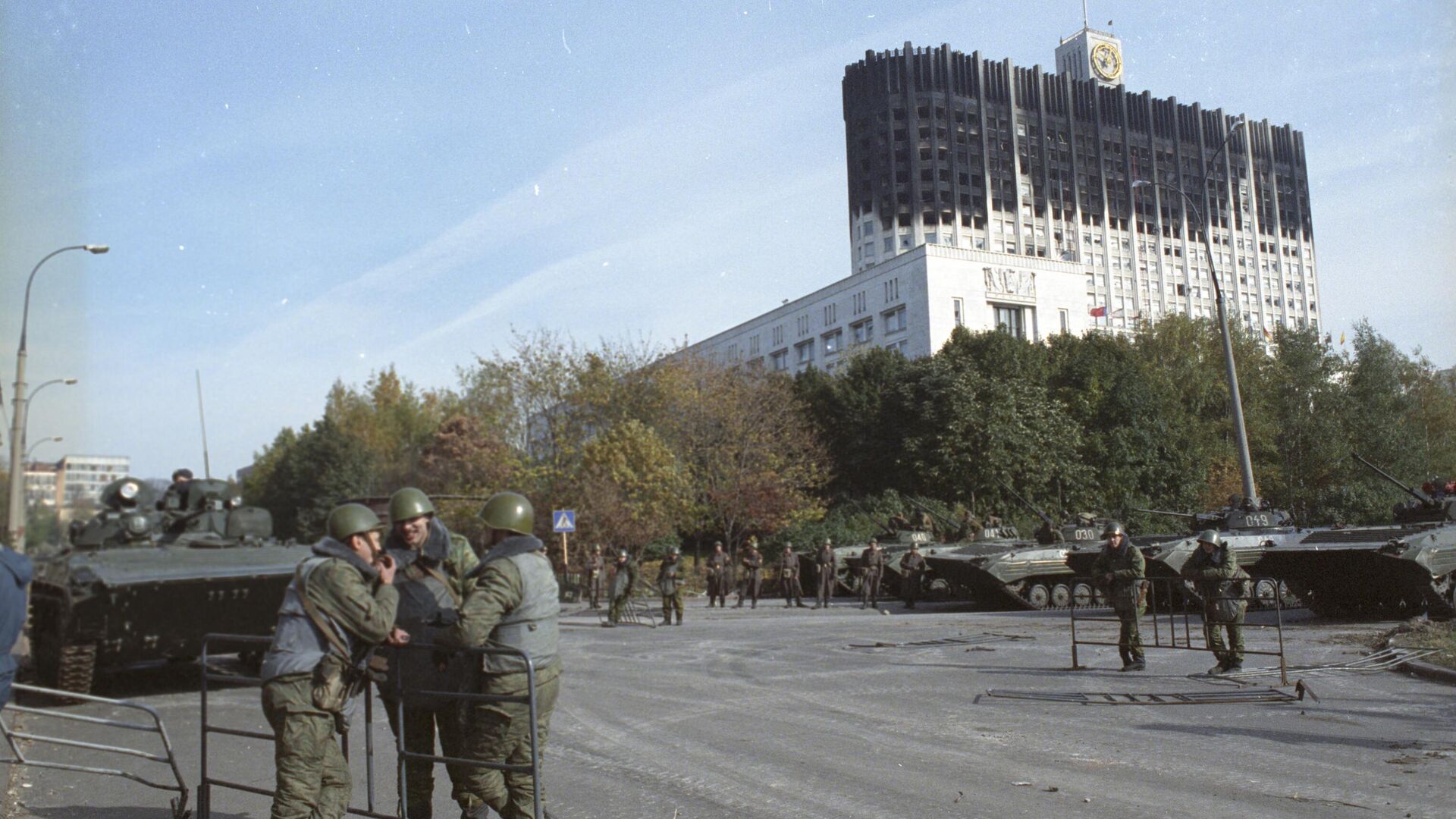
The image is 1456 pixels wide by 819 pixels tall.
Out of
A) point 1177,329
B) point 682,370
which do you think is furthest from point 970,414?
point 1177,329

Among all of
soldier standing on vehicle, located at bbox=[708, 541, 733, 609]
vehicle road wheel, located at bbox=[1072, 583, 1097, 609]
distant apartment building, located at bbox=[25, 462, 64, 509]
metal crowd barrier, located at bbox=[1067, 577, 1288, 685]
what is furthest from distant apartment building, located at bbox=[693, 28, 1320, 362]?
distant apartment building, located at bbox=[25, 462, 64, 509]

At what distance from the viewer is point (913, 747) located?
26.3ft

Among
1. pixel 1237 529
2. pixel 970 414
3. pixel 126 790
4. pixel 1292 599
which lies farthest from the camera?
pixel 970 414

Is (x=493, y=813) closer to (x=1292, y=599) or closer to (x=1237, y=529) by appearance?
(x=1237, y=529)

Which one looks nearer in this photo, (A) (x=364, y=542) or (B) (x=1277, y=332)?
(A) (x=364, y=542)

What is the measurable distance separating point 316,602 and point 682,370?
38.2 metres

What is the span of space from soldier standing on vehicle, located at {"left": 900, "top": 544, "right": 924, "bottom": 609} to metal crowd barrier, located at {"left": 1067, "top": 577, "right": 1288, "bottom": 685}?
131 inches

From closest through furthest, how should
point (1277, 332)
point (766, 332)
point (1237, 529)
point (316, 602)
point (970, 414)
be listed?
point (316, 602), point (1237, 529), point (970, 414), point (1277, 332), point (766, 332)

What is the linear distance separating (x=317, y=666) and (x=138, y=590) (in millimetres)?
7506

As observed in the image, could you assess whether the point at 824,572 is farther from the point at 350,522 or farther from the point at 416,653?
the point at 350,522

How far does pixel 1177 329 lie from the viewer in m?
53.9

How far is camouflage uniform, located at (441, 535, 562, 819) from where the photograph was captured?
5141 mm

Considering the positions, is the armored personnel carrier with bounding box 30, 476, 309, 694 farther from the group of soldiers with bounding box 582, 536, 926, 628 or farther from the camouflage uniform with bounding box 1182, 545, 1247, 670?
the camouflage uniform with bounding box 1182, 545, 1247, 670

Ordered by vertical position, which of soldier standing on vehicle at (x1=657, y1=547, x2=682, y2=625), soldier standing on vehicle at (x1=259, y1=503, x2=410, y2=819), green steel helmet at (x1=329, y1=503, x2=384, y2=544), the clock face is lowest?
soldier standing on vehicle at (x1=657, y1=547, x2=682, y2=625)
